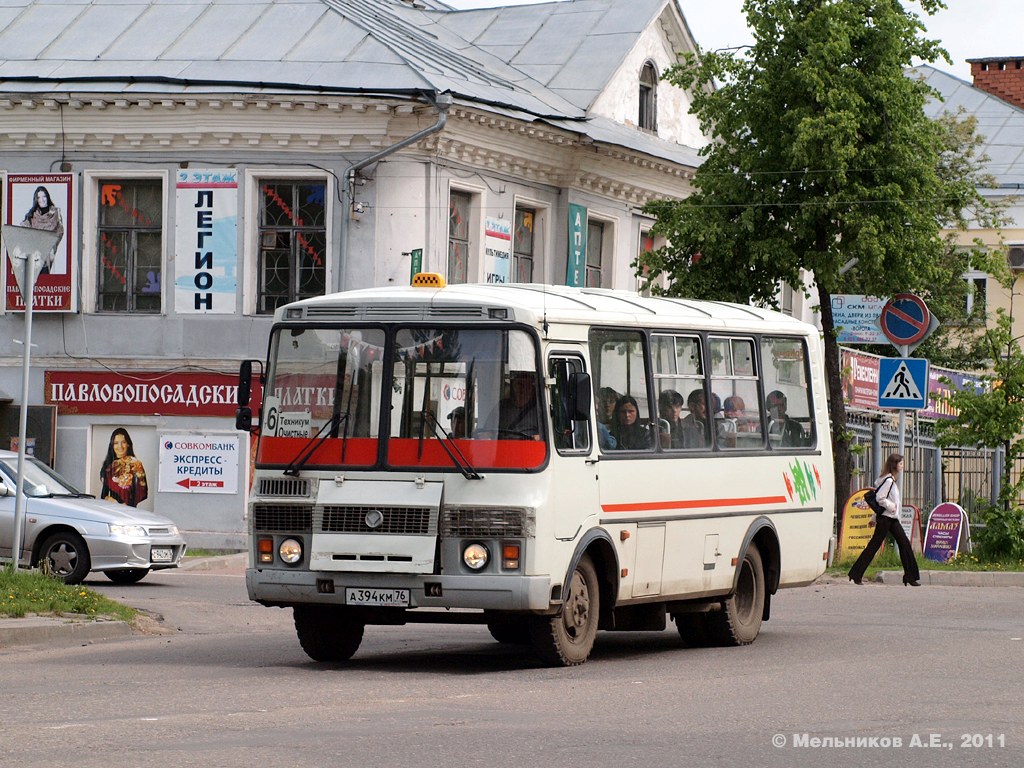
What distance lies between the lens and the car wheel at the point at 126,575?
21531 mm

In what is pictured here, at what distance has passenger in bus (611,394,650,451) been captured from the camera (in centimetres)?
1357

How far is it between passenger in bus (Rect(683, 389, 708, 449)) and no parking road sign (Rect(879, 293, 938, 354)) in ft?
37.6

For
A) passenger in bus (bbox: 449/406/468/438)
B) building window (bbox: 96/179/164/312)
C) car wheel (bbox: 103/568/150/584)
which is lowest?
car wheel (bbox: 103/568/150/584)

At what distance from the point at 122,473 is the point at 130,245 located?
3.66 meters

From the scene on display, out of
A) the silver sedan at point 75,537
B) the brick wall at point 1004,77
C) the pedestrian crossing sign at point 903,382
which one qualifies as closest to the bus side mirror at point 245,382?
the silver sedan at point 75,537

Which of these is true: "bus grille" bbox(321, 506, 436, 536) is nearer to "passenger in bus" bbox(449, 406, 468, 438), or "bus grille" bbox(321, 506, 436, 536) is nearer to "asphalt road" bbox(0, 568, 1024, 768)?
"passenger in bus" bbox(449, 406, 468, 438)

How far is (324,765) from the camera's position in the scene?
8055 millimetres

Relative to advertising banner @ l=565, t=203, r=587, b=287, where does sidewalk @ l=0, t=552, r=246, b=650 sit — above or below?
below

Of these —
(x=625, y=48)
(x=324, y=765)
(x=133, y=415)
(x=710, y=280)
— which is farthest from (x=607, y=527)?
(x=625, y=48)

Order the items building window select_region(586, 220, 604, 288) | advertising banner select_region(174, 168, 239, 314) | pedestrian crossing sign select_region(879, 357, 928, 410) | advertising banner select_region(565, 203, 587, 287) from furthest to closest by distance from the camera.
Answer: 1. building window select_region(586, 220, 604, 288)
2. advertising banner select_region(565, 203, 587, 287)
3. advertising banner select_region(174, 168, 239, 314)
4. pedestrian crossing sign select_region(879, 357, 928, 410)

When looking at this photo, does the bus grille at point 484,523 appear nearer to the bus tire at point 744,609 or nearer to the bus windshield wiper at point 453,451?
the bus windshield wiper at point 453,451

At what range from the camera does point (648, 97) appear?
36250 mm

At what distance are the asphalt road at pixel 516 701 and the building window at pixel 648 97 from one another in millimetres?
20428

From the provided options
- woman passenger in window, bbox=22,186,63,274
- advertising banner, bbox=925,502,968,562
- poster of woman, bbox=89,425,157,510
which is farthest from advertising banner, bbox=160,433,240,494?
advertising banner, bbox=925,502,968,562
